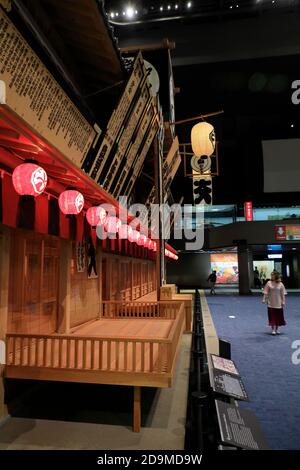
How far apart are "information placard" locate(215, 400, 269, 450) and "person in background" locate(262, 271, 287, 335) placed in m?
8.01

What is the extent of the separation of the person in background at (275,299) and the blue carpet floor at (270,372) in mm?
531

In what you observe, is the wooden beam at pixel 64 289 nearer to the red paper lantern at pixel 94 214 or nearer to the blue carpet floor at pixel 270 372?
the red paper lantern at pixel 94 214

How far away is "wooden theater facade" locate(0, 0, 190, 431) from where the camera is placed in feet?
12.3

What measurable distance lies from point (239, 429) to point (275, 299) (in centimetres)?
853

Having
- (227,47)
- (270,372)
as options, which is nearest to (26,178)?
(270,372)

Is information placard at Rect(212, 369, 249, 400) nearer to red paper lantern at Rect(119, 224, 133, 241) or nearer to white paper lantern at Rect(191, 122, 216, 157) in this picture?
red paper lantern at Rect(119, 224, 133, 241)

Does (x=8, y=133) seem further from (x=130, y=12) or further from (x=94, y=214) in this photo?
(x=130, y=12)

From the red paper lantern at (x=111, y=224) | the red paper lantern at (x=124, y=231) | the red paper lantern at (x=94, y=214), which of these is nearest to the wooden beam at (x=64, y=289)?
the red paper lantern at (x=94, y=214)

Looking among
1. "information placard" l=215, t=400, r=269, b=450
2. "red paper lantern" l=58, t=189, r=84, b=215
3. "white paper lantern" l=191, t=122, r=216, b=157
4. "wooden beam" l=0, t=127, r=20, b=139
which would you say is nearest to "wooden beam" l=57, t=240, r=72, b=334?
"red paper lantern" l=58, t=189, r=84, b=215

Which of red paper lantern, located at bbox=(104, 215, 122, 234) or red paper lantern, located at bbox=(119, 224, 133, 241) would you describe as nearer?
red paper lantern, located at bbox=(104, 215, 122, 234)

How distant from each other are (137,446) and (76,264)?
431cm

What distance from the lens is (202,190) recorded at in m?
14.9

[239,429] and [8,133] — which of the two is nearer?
[239,429]

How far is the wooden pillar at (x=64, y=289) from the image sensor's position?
6328 mm
